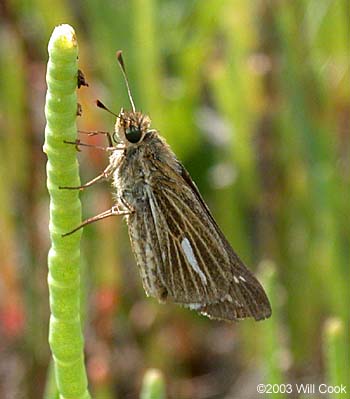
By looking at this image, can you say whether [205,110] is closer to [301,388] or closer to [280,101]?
[280,101]

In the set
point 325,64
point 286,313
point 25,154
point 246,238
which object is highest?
point 325,64

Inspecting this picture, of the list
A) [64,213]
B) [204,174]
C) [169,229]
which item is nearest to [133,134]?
[169,229]

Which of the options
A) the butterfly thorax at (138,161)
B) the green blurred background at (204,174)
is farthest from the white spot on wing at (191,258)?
the green blurred background at (204,174)

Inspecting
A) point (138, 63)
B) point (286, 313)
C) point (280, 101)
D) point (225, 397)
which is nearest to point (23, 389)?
point (225, 397)

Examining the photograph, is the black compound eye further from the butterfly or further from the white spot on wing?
the white spot on wing

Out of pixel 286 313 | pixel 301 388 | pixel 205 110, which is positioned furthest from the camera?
pixel 205 110

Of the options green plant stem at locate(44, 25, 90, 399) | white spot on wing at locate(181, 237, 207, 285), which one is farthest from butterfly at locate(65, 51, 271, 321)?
green plant stem at locate(44, 25, 90, 399)
